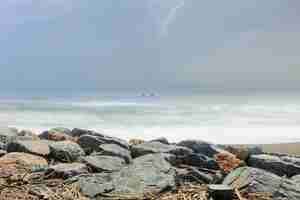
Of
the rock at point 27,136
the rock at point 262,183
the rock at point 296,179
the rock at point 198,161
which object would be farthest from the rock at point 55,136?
the rock at point 296,179

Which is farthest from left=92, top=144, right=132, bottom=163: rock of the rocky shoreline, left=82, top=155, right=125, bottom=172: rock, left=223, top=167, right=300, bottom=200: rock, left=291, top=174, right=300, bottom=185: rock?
left=291, top=174, right=300, bottom=185: rock

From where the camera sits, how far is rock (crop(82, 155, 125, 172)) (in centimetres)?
273

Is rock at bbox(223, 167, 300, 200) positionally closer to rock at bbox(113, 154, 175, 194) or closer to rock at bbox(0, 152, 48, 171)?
rock at bbox(113, 154, 175, 194)

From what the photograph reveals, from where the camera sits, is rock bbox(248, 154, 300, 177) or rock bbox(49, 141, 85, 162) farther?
rock bbox(49, 141, 85, 162)

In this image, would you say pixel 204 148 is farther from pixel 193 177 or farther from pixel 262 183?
pixel 262 183

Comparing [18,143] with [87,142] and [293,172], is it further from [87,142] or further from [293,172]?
[293,172]

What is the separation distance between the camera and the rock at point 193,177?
260 cm

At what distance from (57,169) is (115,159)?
0.46 m

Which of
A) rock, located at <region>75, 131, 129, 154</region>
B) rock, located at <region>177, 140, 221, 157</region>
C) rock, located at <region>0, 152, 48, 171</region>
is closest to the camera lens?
rock, located at <region>0, 152, 48, 171</region>

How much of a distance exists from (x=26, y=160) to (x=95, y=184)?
0.81m

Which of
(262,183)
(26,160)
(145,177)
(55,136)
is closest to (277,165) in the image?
(262,183)

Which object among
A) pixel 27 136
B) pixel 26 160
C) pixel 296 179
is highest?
pixel 27 136

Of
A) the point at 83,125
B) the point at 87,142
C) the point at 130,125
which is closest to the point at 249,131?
the point at 130,125

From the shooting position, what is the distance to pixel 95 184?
7.82ft
